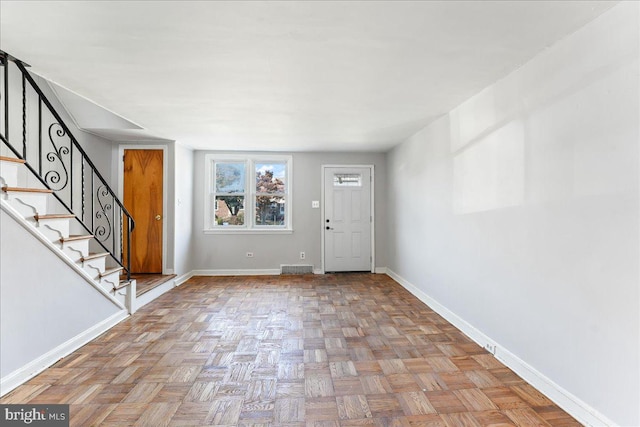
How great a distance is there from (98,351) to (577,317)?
11.8 feet

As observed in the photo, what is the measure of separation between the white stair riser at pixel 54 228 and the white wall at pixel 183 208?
235cm

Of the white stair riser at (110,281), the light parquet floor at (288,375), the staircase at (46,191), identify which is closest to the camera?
the light parquet floor at (288,375)

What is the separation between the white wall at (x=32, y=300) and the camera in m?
2.18

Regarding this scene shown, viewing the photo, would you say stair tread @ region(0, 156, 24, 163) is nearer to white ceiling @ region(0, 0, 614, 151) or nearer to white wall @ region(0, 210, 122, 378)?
white wall @ region(0, 210, 122, 378)

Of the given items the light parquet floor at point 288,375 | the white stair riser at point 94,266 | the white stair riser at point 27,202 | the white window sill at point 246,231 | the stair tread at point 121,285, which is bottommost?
the light parquet floor at point 288,375

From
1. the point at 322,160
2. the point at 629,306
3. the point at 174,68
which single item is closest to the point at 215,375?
the point at 174,68

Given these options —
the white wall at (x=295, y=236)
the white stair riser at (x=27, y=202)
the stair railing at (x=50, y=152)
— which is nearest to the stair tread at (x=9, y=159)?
the white stair riser at (x=27, y=202)

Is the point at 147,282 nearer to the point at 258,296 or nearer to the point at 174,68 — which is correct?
the point at 258,296

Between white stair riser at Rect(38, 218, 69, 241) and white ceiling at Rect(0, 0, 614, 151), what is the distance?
45.7 inches

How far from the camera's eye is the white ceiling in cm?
174

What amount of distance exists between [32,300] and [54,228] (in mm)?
569

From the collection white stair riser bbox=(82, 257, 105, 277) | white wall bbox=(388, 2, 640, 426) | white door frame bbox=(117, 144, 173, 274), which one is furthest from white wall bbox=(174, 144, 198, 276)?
white wall bbox=(388, 2, 640, 426)

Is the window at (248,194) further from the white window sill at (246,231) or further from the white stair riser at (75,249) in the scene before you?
the white stair riser at (75,249)

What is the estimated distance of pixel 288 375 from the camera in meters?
2.40
